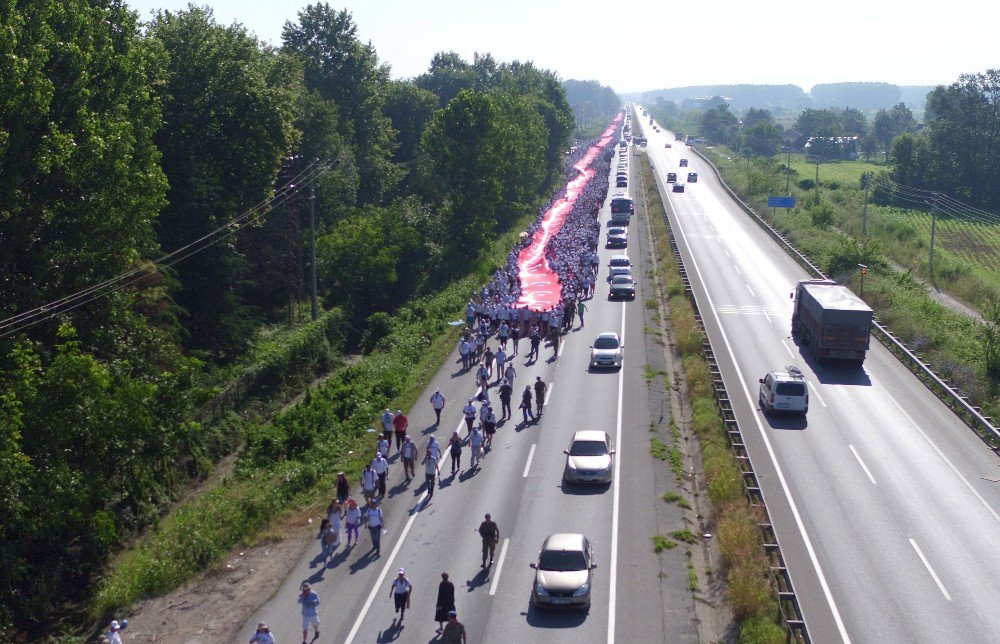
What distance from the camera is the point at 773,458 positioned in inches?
1243

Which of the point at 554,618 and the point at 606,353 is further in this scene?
the point at 606,353

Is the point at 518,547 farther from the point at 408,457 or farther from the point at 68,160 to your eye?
the point at 68,160

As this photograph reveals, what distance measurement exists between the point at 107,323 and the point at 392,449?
34.4ft

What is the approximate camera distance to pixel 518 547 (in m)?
24.9

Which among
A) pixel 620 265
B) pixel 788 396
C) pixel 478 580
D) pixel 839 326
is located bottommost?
pixel 478 580

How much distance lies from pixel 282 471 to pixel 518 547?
10127mm

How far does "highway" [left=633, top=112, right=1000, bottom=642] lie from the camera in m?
21.6

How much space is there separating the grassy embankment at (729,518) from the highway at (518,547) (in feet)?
3.84

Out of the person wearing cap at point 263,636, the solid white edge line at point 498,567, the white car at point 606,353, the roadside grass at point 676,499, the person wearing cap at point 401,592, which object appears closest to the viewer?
the person wearing cap at point 263,636

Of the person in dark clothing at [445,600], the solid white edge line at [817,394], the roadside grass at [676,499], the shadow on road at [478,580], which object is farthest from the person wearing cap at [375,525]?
the solid white edge line at [817,394]

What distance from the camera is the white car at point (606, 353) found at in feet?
136

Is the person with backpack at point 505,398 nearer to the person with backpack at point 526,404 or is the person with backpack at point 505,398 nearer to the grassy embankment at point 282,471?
the person with backpack at point 526,404

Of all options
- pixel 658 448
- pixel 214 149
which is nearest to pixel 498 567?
pixel 658 448

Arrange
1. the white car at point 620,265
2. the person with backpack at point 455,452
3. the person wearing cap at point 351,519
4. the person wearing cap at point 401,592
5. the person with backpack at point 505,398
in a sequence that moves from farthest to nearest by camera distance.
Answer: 1. the white car at point 620,265
2. the person with backpack at point 505,398
3. the person with backpack at point 455,452
4. the person wearing cap at point 351,519
5. the person wearing cap at point 401,592
